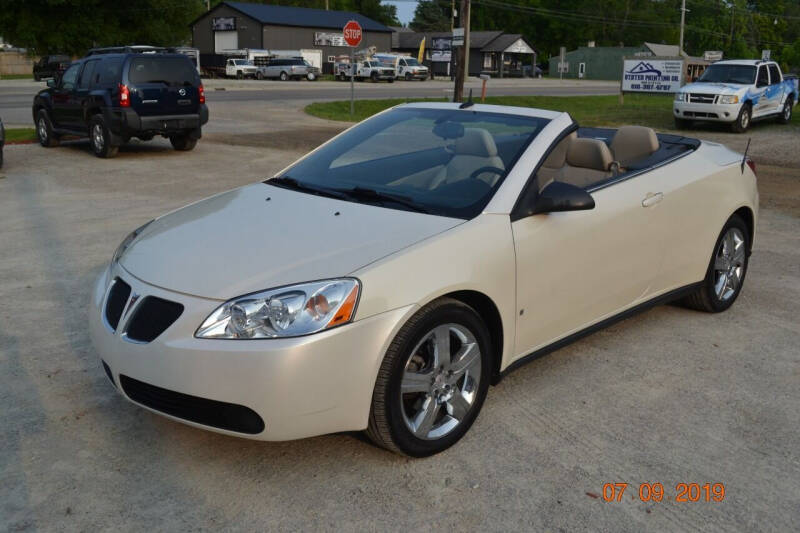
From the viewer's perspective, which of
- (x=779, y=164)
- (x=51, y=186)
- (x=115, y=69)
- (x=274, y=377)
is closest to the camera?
(x=274, y=377)

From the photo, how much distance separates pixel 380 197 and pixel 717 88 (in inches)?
781

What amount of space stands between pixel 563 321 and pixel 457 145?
1157 mm

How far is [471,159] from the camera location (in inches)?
177

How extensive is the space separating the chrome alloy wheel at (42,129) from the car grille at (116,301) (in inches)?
557

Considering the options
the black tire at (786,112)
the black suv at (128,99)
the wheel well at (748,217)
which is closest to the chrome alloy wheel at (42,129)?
the black suv at (128,99)

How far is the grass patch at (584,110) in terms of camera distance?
24505 mm

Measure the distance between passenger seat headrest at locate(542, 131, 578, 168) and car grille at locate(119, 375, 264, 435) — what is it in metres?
2.17

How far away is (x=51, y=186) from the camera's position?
11820mm

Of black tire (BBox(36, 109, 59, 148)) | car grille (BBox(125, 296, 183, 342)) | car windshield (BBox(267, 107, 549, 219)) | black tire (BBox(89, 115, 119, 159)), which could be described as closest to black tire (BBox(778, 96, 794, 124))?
black tire (BBox(89, 115, 119, 159))

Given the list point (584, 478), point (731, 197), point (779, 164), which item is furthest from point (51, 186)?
point (779, 164)

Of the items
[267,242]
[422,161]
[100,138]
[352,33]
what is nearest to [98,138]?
[100,138]

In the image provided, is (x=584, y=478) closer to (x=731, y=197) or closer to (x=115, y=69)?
(x=731, y=197)

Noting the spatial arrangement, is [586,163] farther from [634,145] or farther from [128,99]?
[128,99]

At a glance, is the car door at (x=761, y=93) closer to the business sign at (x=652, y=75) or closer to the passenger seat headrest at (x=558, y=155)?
the business sign at (x=652, y=75)
